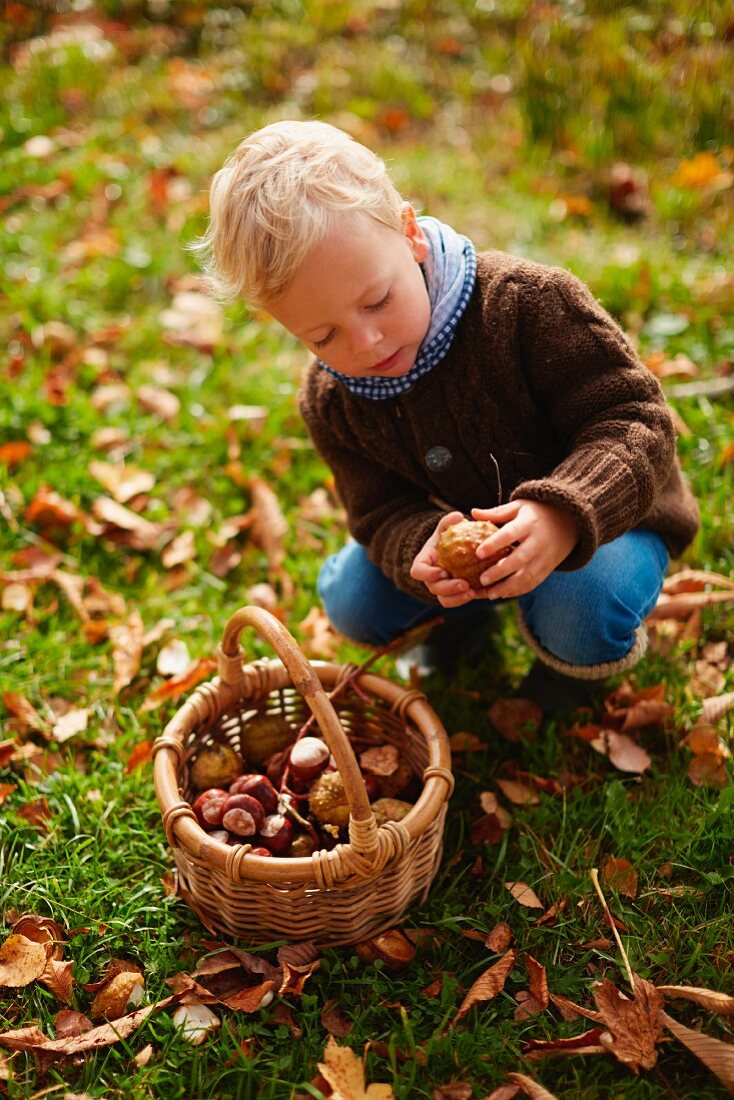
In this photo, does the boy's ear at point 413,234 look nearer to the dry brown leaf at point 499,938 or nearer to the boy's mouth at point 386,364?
the boy's mouth at point 386,364

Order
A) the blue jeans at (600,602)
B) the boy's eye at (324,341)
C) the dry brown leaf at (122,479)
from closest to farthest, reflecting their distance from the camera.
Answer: the boy's eye at (324,341), the blue jeans at (600,602), the dry brown leaf at (122,479)

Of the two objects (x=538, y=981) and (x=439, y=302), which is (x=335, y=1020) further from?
(x=439, y=302)

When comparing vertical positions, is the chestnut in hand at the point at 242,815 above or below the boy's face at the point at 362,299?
below

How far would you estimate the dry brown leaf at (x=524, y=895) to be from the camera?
1977 millimetres

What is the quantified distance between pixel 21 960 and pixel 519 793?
1078 millimetres

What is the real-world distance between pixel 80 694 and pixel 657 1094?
1.61 m

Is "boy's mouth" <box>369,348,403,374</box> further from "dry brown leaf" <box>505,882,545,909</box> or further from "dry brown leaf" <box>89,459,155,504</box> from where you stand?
"dry brown leaf" <box>89,459,155,504</box>

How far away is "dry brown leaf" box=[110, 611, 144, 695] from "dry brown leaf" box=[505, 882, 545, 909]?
1.10 m

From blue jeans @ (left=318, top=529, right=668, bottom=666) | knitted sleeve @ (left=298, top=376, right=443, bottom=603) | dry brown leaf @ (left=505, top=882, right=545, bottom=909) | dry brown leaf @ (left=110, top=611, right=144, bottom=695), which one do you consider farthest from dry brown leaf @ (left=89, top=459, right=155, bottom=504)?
dry brown leaf @ (left=505, top=882, right=545, bottom=909)

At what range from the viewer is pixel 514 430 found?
2062 millimetres

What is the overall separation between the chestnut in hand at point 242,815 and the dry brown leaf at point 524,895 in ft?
1.72

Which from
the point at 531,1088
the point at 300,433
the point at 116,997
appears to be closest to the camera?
the point at 531,1088

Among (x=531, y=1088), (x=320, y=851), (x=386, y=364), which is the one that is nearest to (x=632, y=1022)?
(x=531, y=1088)

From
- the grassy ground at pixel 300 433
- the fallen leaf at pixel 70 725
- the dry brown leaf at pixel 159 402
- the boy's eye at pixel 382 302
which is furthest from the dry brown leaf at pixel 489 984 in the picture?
the dry brown leaf at pixel 159 402
